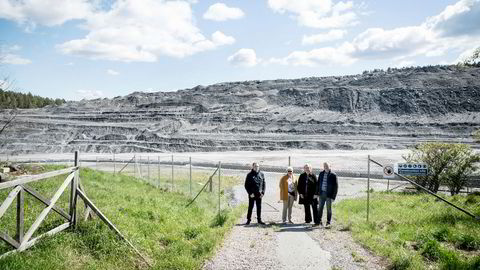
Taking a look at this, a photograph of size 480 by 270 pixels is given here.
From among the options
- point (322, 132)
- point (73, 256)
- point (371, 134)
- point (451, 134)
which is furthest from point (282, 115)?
point (73, 256)

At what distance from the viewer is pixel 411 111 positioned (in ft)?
256

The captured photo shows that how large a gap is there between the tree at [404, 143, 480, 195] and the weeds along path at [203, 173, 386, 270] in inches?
498

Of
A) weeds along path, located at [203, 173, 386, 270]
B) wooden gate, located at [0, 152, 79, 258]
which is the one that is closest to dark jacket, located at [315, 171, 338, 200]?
weeds along path, located at [203, 173, 386, 270]

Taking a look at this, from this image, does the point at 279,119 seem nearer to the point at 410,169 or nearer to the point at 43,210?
the point at 410,169

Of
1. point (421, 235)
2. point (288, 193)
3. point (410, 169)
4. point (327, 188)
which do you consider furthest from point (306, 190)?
point (421, 235)

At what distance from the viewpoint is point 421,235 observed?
378 inches

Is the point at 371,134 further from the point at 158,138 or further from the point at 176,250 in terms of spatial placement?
the point at 176,250

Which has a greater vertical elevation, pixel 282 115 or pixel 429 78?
pixel 429 78

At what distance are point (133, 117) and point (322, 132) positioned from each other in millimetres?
39764

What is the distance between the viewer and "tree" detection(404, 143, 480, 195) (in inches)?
895

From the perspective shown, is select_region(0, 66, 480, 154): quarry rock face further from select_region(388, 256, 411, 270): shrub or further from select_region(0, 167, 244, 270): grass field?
select_region(388, 256, 411, 270): shrub

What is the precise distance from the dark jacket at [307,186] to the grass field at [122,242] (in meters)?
2.29

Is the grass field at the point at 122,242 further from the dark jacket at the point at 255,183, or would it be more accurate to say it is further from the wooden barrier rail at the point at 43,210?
the dark jacket at the point at 255,183

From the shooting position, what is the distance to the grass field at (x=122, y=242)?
7.07m
